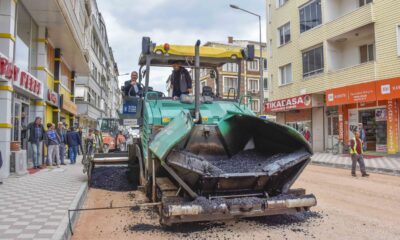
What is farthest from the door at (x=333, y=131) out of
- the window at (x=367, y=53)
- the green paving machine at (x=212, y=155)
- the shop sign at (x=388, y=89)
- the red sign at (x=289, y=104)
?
the green paving machine at (x=212, y=155)

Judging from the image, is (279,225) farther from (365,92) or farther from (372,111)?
(372,111)

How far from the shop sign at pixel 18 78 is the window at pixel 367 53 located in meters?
17.1

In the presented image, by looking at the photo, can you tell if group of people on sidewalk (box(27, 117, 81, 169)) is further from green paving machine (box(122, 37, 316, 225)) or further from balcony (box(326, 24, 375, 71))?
balcony (box(326, 24, 375, 71))

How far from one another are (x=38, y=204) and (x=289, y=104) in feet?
71.0

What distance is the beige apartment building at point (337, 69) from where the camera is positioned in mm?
18078

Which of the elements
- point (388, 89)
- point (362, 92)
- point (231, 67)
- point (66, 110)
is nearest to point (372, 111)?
point (362, 92)

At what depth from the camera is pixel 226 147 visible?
6.04 m

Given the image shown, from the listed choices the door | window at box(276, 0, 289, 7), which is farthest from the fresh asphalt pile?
window at box(276, 0, 289, 7)

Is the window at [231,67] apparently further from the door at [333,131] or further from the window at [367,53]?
the door at [333,131]

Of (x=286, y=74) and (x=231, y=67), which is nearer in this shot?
(x=231, y=67)

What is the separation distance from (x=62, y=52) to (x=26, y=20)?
5612mm

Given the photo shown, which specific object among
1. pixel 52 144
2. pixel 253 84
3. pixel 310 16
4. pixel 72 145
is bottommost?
pixel 72 145

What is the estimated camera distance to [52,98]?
1622 cm

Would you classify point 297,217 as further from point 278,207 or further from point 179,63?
point 179,63
